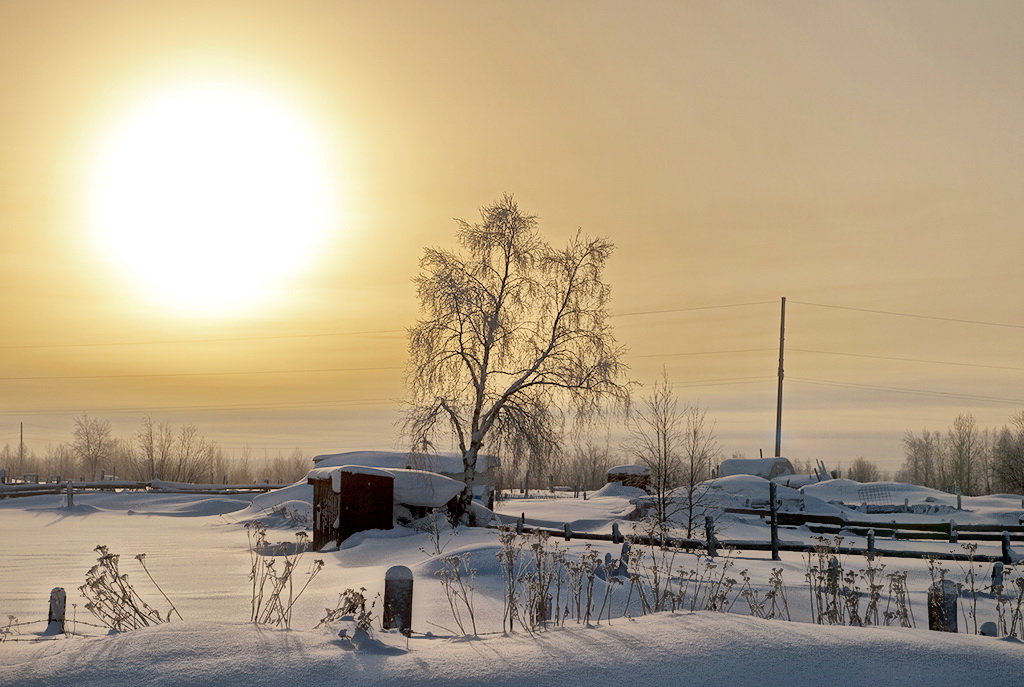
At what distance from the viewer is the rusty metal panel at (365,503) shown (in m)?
21.6

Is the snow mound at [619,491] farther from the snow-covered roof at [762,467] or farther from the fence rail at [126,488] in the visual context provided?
the fence rail at [126,488]

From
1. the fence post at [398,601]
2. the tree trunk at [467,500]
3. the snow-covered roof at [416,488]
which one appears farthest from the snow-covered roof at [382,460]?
the fence post at [398,601]

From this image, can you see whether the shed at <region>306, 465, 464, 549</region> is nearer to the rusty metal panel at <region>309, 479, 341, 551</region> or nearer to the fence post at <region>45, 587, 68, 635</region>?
the rusty metal panel at <region>309, 479, 341, 551</region>

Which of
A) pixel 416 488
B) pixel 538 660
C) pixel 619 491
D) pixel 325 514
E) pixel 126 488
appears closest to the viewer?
pixel 538 660

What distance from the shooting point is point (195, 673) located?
18.3ft

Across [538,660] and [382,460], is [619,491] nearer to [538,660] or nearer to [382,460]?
[382,460]

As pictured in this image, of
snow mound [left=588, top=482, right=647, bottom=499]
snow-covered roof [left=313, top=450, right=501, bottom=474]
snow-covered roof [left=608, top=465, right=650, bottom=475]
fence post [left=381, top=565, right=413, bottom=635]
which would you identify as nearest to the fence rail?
snow-covered roof [left=313, top=450, right=501, bottom=474]

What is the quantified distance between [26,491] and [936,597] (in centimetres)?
3921

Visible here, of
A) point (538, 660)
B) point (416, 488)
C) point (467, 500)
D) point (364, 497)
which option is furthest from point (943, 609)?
point (467, 500)

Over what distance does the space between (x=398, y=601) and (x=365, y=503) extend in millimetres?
14932

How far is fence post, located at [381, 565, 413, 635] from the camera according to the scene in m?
7.41

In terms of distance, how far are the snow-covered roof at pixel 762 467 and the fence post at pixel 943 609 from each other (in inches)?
1427

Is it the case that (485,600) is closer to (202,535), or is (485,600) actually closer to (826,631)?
(826,631)

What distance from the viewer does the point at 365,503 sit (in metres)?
22.0
